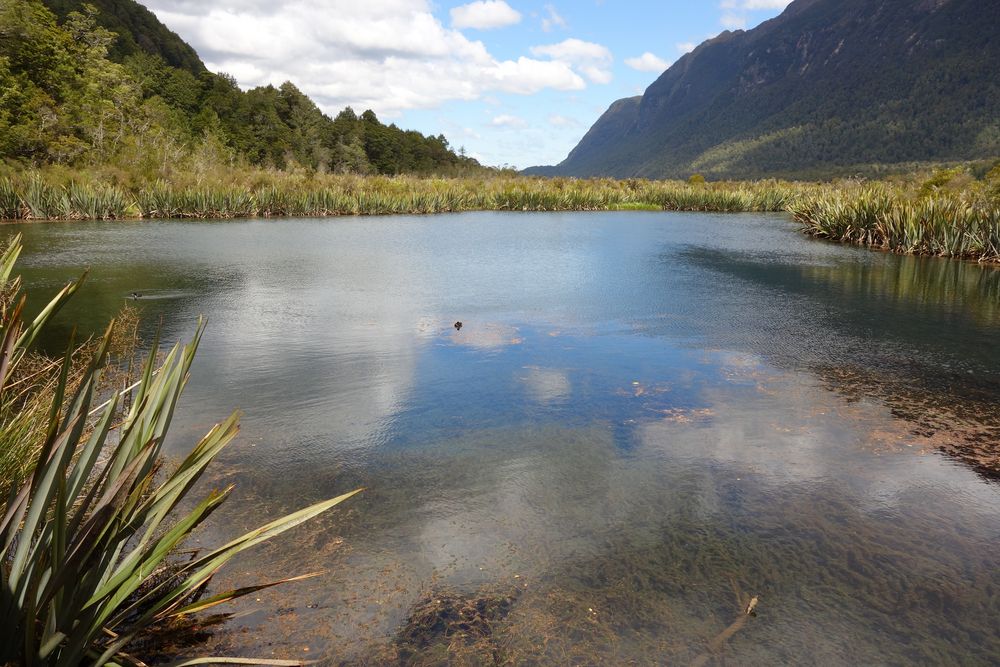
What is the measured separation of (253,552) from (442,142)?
7587cm

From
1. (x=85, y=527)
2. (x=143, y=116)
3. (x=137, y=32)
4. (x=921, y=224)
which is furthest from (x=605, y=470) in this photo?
(x=137, y=32)

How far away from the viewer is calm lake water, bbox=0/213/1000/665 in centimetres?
278

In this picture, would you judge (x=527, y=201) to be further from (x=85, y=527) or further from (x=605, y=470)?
(x=85, y=527)

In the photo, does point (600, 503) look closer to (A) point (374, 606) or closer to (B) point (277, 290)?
(A) point (374, 606)

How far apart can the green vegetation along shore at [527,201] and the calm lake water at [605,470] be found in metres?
6.68

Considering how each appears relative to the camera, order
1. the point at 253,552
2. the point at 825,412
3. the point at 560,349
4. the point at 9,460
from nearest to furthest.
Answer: the point at 9,460 → the point at 253,552 → the point at 825,412 → the point at 560,349

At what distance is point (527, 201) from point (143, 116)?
25749mm

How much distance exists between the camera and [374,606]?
2854 mm

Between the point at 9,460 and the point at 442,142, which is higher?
the point at 442,142

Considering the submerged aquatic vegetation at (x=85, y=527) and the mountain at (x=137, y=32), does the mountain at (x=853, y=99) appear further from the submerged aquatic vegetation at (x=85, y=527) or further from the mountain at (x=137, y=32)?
the submerged aquatic vegetation at (x=85, y=527)

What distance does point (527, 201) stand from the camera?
120ft

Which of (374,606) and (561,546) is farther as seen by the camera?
(561,546)

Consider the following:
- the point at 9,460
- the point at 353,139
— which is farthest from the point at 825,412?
the point at 353,139

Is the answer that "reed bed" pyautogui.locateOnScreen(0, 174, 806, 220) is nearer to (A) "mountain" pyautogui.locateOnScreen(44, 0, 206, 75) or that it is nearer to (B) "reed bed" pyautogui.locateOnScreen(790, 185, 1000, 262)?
(B) "reed bed" pyautogui.locateOnScreen(790, 185, 1000, 262)
